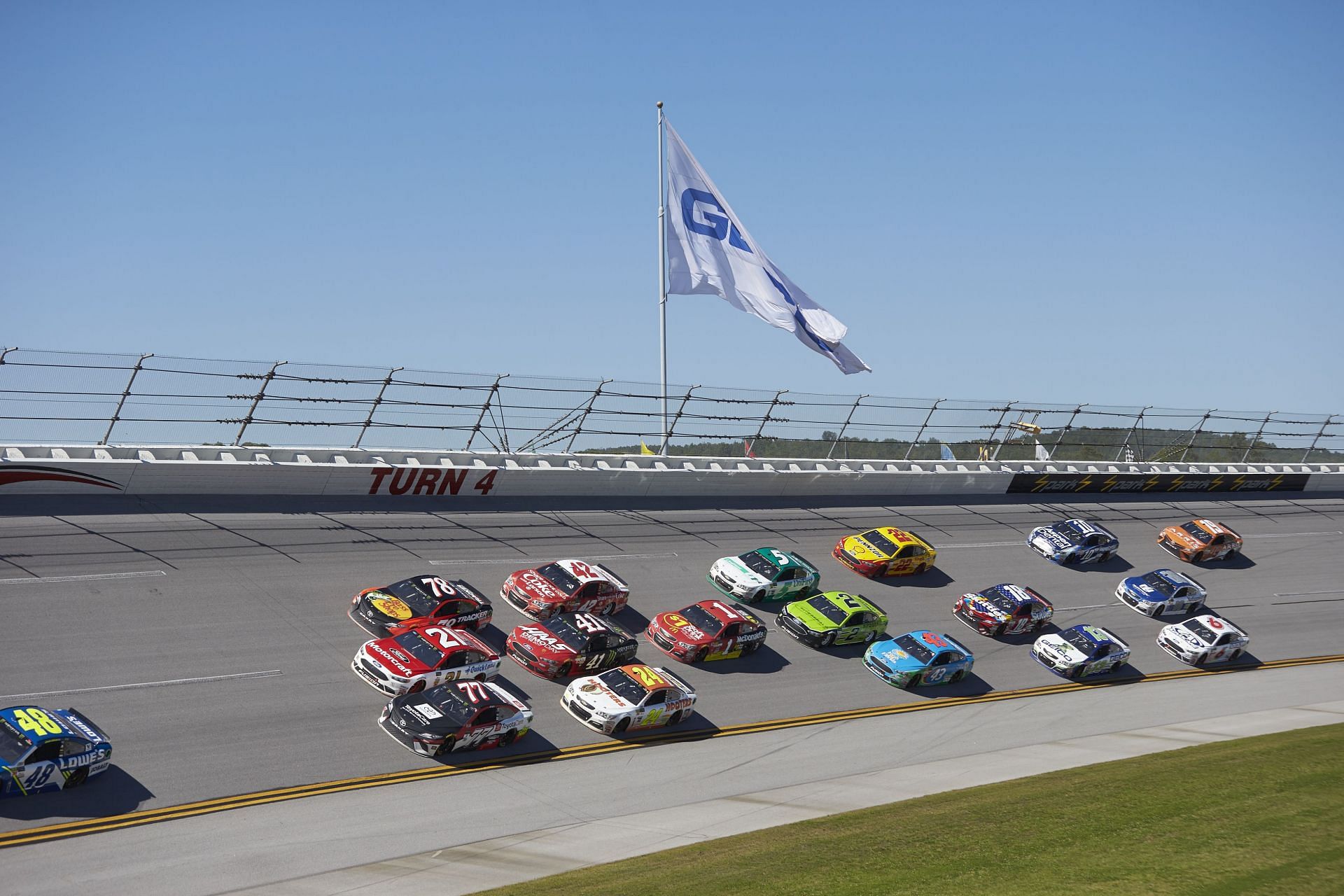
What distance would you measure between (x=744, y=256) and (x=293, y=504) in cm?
1700

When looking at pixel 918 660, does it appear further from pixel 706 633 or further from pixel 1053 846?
pixel 1053 846

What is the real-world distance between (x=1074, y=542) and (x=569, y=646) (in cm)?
2184

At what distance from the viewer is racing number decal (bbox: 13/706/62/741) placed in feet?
61.0

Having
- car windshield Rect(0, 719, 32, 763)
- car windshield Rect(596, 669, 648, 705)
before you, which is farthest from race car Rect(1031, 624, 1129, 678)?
car windshield Rect(0, 719, 32, 763)

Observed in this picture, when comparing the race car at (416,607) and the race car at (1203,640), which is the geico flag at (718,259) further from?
the race car at (416,607)

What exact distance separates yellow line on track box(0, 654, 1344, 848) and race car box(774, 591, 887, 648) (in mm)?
2764

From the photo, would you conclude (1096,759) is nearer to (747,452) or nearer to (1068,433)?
(747,452)

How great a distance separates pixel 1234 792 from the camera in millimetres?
22078

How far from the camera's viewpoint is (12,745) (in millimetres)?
18328

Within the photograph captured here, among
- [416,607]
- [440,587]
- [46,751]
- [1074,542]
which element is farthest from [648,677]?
[1074,542]

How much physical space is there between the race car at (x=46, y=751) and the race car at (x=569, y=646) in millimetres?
9437

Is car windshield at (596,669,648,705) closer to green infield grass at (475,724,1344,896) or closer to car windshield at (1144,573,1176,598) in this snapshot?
green infield grass at (475,724,1344,896)

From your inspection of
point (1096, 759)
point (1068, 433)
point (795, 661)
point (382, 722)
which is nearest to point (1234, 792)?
point (1096, 759)

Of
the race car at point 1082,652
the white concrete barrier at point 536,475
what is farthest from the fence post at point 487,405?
the race car at point 1082,652
